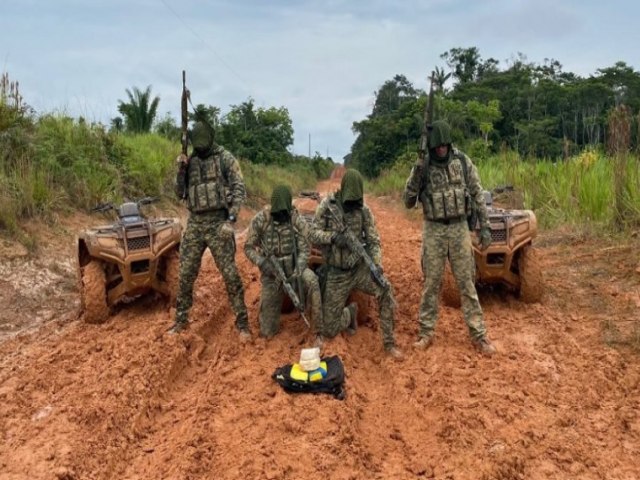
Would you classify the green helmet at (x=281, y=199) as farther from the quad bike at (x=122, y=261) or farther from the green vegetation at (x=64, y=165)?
the green vegetation at (x=64, y=165)

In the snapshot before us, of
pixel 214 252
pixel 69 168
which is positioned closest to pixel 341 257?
pixel 214 252

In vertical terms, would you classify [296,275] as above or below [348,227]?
below

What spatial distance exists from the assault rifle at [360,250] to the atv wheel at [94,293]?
8.80ft

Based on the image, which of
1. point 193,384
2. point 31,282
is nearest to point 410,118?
point 31,282

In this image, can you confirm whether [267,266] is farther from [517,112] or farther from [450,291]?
[517,112]

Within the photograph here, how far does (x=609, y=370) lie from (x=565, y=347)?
0.60 meters

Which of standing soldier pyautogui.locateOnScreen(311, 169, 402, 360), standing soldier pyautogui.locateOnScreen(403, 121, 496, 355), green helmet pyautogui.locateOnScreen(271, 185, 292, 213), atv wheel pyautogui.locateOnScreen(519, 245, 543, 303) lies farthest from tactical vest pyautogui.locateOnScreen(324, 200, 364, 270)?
atv wheel pyautogui.locateOnScreen(519, 245, 543, 303)

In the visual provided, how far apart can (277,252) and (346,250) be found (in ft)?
2.30

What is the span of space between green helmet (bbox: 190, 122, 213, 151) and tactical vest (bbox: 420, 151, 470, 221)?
83.1 inches

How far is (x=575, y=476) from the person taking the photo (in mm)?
3738

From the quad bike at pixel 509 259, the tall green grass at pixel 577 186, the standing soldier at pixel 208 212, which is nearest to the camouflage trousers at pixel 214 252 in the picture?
the standing soldier at pixel 208 212

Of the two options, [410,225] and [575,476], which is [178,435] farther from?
[410,225]

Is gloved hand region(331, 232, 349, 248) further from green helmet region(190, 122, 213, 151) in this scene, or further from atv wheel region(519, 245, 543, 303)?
atv wheel region(519, 245, 543, 303)

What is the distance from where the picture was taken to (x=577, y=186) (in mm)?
10922
